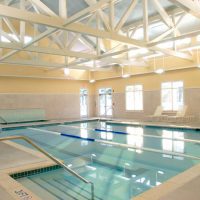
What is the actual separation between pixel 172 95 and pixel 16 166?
926 cm

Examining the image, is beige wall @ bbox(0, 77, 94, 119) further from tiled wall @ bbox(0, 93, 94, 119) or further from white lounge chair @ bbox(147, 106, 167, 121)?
white lounge chair @ bbox(147, 106, 167, 121)

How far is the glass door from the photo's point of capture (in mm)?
14492

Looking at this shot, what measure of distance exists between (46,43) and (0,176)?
10803 millimetres

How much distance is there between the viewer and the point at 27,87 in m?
12.6

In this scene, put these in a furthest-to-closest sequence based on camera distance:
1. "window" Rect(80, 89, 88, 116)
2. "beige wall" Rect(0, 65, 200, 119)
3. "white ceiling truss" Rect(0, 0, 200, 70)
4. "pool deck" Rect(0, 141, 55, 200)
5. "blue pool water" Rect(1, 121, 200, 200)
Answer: "window" Rect(80, 89, 88, 116), "beige wall" Rect(0, 65, 200, 119), "white ceiling truss" Rect(0, 0, 200, 70), "blue pool water" Rect(1, 121, 200, 200), "pool deck" Rect(0, 141, 55, 200)

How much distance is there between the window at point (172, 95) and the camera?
11.1m

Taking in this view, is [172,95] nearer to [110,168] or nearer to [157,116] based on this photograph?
[157,116]

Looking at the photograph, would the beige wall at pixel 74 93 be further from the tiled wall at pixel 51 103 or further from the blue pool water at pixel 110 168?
the blue pool water at pixel 110 168

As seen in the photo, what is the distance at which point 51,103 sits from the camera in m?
13.5

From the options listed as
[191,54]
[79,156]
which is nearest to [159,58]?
[191,54]

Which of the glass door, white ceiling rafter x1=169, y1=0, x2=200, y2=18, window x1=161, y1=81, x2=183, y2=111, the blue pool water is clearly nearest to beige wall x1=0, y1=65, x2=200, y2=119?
window x1=161, y1=81, x2=183, y2=111

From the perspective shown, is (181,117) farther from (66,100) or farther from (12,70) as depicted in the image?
(12,70)

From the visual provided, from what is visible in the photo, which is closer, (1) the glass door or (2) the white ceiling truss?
(2) the white ceiling truss

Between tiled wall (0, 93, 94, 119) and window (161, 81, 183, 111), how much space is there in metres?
5.32
